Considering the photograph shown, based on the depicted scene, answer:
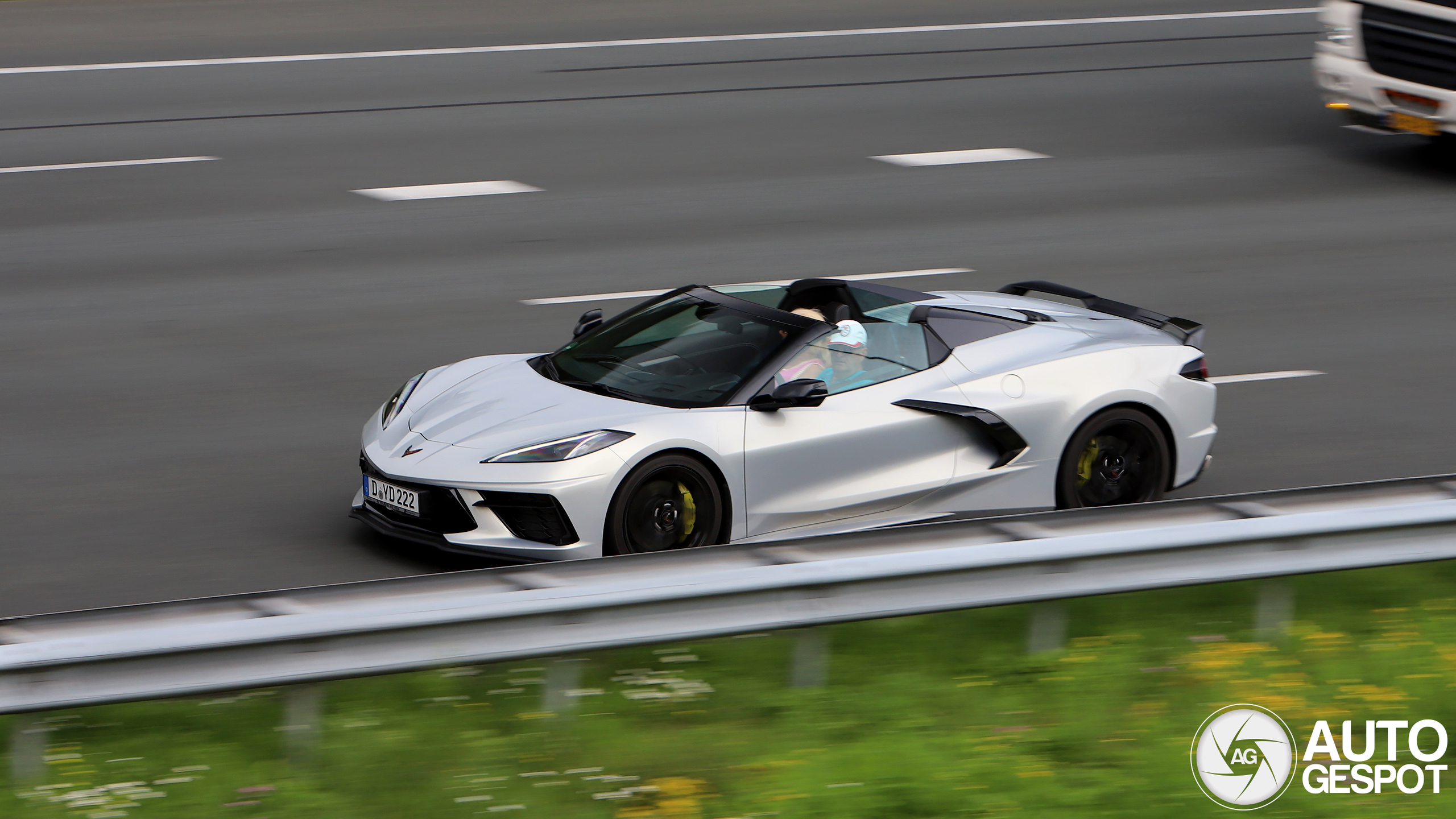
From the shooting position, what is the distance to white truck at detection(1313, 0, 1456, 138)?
15.7 metres

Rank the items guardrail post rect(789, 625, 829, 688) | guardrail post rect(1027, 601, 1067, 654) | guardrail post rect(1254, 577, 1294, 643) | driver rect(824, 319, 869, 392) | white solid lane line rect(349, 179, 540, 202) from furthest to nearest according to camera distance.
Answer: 1. white solid lane line rect(349, 179, 540, 202)
2. driver rect(824, 319, 869, 392)
3. guardrail post rect(1254, 577, 1294, 643)
4. guardrail post rect(1027, 601, 1067, 654)
5. guardrail post rect(789, 625, 829, 688)

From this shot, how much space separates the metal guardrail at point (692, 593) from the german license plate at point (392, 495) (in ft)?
6.84

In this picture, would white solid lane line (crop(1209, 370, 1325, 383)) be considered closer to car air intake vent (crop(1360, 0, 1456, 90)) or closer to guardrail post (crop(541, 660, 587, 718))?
car air intake vent (crop(1360, 0, 1456, 90))

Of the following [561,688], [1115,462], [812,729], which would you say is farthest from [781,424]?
[561,688]

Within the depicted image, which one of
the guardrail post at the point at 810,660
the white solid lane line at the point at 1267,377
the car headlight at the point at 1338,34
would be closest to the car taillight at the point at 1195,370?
the white solid lane line at the point at 1267,377

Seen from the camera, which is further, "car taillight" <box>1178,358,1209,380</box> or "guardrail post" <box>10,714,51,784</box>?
"car taillight" <box>1178,358,1209,380</box>

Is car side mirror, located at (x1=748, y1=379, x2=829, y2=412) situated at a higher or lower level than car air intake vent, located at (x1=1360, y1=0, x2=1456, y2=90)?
lower

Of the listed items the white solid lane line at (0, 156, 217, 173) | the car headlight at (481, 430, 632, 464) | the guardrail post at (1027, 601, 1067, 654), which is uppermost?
the white solid lane line at (0, 156, 217, 173)

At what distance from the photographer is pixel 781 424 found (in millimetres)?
7598

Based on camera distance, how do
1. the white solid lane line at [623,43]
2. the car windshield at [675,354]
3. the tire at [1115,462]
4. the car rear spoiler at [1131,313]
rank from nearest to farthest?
1. the car windshield at [675,354]
2. the tire at [1115,462]
3. the car rear spoiler at [1131,313]
4. the white solid lane line at [623,43]

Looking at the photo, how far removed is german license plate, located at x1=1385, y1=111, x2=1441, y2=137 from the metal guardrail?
10.8 metres

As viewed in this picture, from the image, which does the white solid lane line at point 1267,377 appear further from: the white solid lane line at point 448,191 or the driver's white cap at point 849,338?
the white solid lane line at point 448,191

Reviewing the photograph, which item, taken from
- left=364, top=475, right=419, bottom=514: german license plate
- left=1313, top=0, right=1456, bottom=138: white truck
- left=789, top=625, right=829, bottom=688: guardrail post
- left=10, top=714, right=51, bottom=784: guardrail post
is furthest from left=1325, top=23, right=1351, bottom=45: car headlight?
left=10, top=714, right=51, bottom=784: guardrail post

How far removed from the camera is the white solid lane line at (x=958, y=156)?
1644cm
